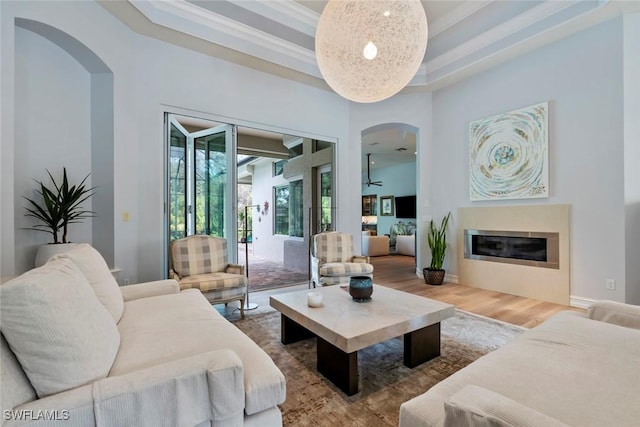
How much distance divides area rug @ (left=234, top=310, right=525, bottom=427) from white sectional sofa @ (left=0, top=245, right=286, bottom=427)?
24.0 inches

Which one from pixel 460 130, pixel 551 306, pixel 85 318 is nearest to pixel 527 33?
pixel 460 130

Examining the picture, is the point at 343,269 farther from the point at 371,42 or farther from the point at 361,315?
the point at 371,42

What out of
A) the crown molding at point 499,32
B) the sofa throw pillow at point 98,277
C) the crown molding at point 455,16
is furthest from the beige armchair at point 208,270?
the crown molding at point 499,32

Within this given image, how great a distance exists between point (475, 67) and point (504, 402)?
4666 millimetres

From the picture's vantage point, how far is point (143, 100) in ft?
10.7

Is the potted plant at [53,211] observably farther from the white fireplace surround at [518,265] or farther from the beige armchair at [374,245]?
the beige armchair at [374,245]

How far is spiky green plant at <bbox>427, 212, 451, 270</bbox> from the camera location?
471cm

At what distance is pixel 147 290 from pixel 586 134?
4.89 meters

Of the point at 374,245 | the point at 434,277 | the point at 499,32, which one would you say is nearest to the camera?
the point at 499,32

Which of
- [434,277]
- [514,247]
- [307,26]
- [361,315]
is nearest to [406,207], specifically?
[434,277]

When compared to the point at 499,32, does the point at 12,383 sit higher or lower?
lower

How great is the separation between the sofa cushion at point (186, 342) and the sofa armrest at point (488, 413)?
2.18 feet

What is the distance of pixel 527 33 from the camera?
11.6ft

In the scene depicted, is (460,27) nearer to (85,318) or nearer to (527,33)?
(527,33)
